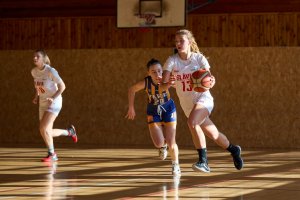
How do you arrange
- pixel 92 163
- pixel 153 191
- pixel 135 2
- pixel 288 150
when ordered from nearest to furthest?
pixel 153 191 → pixel 92 163 → pixel 288 150 → pixel 135 2

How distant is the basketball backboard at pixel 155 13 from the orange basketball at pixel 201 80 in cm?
753

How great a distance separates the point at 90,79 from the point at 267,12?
15.4ft

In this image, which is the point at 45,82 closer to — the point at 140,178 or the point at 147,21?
the point at 140,178

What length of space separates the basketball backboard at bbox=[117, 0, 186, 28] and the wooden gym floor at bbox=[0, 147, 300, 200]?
12.4 ft

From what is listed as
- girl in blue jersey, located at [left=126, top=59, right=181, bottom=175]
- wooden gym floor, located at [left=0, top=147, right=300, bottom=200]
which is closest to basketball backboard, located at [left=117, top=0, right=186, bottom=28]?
wooden gym floor, located at [left=0, top=147, right=300, bottom=200]

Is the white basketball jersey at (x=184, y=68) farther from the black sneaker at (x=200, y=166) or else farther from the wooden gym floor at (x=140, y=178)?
the wooden gym floor at (x=140, y=178)

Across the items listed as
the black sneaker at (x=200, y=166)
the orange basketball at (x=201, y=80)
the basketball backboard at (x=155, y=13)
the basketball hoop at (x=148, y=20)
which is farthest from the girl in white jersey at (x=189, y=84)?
the basketball hoop at (x=148, y=20)

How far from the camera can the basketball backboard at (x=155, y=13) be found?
1641cm

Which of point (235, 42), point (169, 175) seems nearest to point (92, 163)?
point (169, 175)

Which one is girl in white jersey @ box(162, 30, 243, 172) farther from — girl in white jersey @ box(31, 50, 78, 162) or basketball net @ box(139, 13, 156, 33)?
basketball net @ box(139, 13, 156, 33)

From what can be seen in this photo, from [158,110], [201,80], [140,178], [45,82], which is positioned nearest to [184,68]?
[201,80]

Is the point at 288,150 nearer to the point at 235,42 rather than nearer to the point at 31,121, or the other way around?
the point at 235,42

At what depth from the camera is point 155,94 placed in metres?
9.87

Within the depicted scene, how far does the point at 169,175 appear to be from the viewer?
31.2ft
